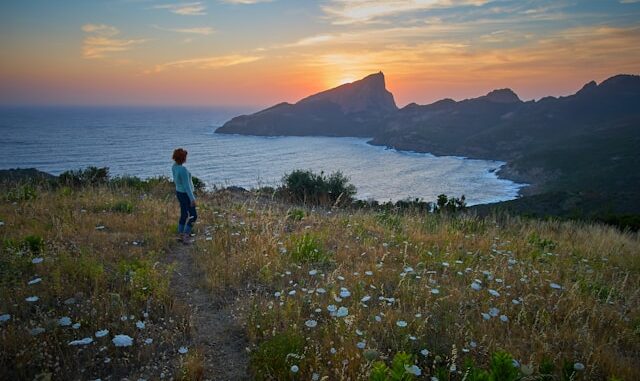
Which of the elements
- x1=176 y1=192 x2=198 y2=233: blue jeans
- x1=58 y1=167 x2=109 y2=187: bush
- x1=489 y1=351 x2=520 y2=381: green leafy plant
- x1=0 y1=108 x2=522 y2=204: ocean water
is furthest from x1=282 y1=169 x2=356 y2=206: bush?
x1=0 y1=108 x2=522 y2=204: ocean water

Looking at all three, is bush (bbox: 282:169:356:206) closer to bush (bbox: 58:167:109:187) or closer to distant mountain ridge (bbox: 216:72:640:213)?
bush (bbox: 58:167:109:187)

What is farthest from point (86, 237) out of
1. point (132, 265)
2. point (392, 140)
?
point (392, 140)

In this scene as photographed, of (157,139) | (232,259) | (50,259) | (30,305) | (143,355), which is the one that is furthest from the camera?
(157,139)

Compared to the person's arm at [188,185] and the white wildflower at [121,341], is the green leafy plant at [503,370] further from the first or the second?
the person's arm at [188,185]

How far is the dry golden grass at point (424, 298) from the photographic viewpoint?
417 centimetres

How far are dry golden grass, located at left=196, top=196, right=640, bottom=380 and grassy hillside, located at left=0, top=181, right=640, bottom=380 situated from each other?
0.03 m

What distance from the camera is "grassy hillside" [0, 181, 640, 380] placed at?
12.9 ft

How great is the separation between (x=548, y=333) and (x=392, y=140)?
7150 inches

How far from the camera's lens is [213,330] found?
4.84 meters

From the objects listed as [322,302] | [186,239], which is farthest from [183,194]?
[322,302]

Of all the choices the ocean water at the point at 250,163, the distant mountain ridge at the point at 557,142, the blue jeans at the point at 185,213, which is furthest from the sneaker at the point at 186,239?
the distant mountain ridge at the point at 557,142

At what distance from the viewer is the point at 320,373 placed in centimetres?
381

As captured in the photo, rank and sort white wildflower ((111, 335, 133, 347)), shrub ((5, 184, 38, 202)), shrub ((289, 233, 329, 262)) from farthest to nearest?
shrub ((5, 184, 38, 202)), shrub ((289, 233, 329, 262)), white wildflower ((111, 335, 133, 347))

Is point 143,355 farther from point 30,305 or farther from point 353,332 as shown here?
point 353,332
